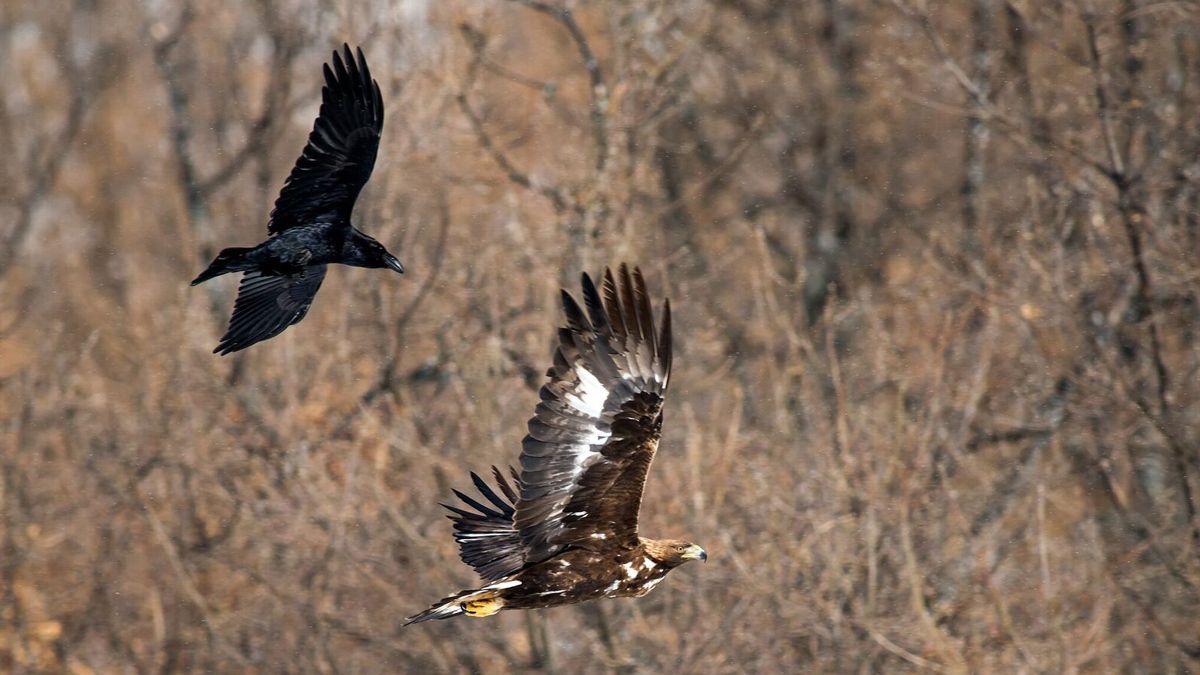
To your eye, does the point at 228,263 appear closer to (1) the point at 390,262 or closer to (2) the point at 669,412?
(1) the point at 390,262

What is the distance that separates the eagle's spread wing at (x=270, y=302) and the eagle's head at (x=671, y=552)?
7.16 ft

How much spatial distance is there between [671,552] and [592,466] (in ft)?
2.10

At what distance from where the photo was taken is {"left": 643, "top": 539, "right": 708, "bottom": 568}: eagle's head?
9.26 m

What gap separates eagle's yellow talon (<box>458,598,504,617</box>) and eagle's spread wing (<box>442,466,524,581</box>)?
0.98 feet

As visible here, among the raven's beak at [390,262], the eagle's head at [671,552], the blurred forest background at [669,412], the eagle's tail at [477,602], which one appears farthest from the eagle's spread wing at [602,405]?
the blurred forest background at [669,412]

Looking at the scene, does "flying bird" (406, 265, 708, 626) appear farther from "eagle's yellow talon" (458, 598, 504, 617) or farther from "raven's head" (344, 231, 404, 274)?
"raven's head" (344, 231, 404, 274)

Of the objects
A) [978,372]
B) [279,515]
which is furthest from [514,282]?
[978,372]

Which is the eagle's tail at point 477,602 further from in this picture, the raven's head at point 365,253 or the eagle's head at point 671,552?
the raven's head at point 365,253

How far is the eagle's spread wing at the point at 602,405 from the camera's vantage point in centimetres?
888

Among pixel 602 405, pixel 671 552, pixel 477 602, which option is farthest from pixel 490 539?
pixel 602 405

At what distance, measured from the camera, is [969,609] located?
587 inches

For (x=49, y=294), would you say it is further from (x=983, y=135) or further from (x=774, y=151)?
(x=983, y=135)

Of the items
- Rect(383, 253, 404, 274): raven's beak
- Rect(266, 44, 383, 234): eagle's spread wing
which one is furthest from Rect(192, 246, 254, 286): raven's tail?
Rect(383, 253, 404, 274): raven's beak

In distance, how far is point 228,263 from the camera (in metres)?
9.46
